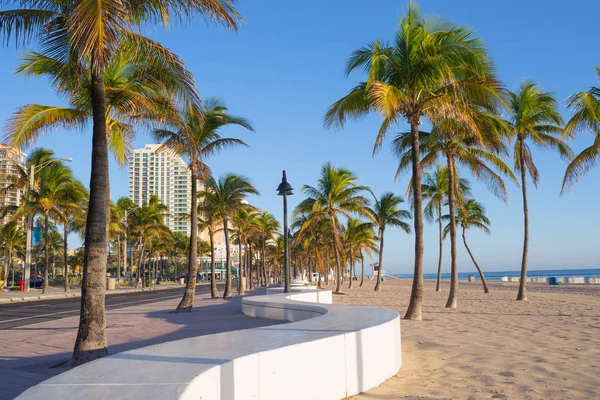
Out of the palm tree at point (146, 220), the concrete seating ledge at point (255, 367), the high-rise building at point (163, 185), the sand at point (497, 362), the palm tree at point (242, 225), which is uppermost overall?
the high-rise building at point (163, 185)

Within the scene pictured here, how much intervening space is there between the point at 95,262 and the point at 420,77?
1078cm

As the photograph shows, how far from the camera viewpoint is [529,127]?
23.3 meters

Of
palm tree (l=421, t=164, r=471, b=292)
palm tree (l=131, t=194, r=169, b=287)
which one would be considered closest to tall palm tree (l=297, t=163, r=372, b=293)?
palm tree (l=421, t=164, r=471, b=292)

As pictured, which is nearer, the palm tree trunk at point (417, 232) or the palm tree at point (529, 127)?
the palm tree trunk at point (417, 232)

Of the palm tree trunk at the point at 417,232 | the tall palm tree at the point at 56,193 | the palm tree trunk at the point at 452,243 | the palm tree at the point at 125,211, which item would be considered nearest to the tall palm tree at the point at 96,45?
the palm tree trunk at the point at 417,232

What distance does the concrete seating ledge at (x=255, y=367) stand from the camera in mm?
3645

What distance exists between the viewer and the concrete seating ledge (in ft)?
12.0

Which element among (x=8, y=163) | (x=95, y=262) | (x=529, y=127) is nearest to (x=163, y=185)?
(x=8, y=163)

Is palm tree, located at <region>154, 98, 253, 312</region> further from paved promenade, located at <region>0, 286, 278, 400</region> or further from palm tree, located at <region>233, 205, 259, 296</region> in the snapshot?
palm tree, located at <region>233, 205, 259, 296</region>

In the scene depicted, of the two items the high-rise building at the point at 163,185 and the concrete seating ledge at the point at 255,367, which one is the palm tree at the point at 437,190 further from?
the high-rise building at the point at 163,185

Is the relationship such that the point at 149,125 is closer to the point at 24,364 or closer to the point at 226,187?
the point at 24,364

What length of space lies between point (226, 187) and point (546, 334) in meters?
19.5

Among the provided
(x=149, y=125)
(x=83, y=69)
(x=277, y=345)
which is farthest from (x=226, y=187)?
(x=277, y=345)

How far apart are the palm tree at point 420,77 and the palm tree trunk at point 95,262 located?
25.3 feet
